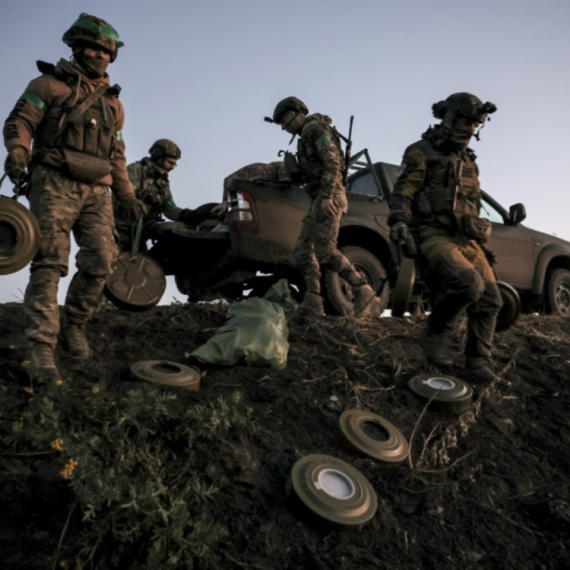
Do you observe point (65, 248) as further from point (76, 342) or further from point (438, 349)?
point (438, 349)

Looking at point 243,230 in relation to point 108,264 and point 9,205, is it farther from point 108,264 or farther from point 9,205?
point 9,205

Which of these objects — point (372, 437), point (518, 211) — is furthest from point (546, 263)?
point (372, 437)

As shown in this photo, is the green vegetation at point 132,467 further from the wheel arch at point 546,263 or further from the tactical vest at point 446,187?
the wheel arch at point 546,263

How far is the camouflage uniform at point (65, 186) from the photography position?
138 inches

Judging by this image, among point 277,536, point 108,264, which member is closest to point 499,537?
point 277,536

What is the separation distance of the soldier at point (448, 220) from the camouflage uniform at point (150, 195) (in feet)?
9.34

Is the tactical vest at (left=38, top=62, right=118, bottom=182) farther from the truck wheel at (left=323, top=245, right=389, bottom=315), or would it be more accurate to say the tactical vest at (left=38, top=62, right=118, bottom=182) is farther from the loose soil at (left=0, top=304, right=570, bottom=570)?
the truck wheel at (left=323, top=245, right=389, bottom=315)

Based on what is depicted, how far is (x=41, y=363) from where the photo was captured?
10.9 feet

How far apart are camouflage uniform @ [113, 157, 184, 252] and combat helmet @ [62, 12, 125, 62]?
2.47m

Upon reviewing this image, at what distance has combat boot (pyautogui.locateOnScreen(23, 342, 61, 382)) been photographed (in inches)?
125

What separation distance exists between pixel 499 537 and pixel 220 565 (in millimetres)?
1370

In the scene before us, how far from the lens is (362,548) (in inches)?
95.6

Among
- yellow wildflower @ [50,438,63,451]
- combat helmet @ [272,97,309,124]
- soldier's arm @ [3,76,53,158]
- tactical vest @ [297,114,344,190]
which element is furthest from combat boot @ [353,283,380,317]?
yellow wildflower @ [50,438,63,451]

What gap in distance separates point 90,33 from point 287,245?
8.71ft
